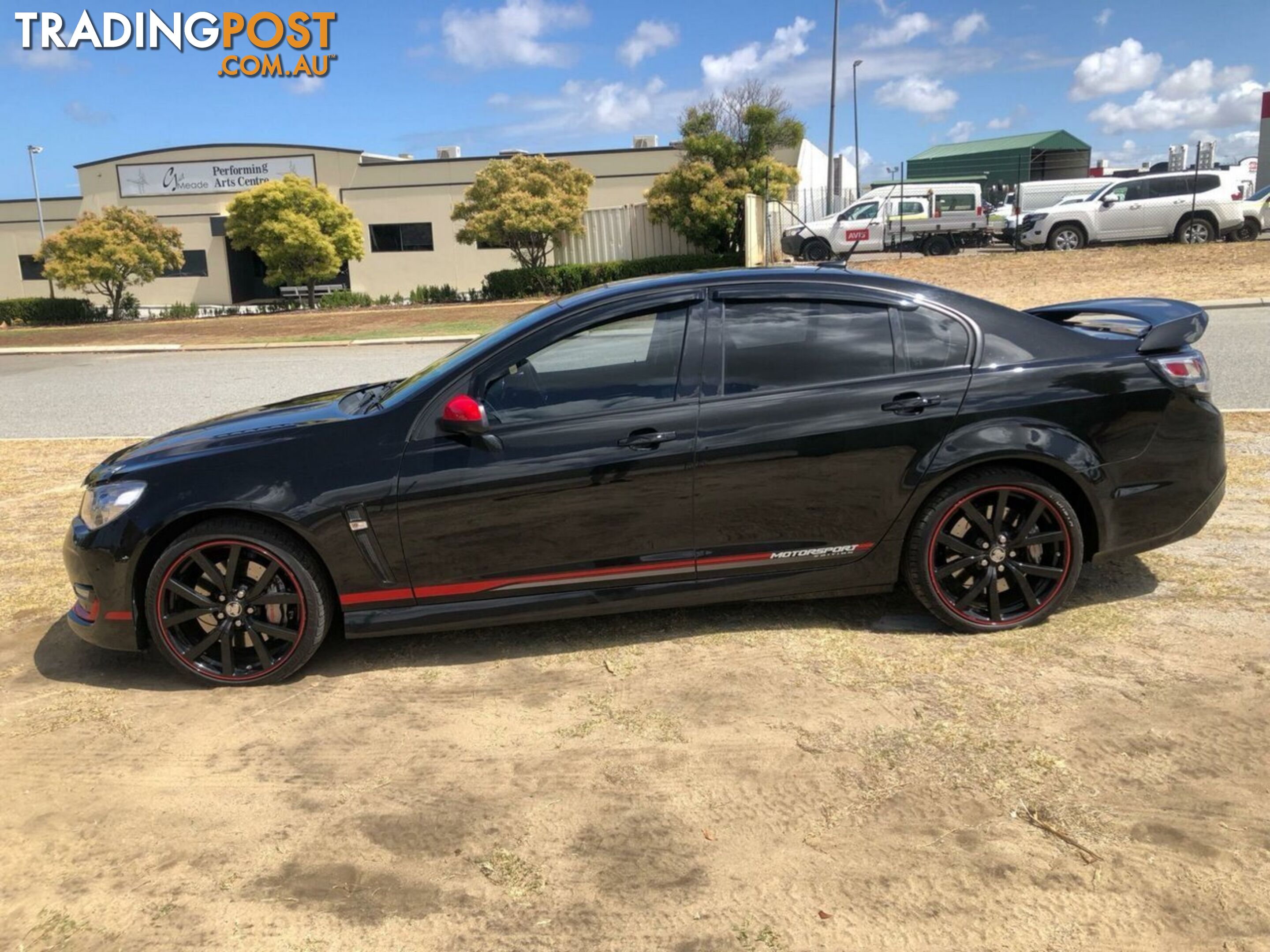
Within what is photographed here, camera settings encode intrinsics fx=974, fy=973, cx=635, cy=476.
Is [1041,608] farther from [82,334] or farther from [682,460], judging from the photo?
[82,334]

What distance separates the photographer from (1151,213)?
23.3 meters

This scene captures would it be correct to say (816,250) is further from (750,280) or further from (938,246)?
(750,280)

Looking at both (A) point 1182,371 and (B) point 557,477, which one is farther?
(A) point 1182,371

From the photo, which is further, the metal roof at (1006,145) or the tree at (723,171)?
the metal roof at (1006,145)

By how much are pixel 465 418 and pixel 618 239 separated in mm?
26844

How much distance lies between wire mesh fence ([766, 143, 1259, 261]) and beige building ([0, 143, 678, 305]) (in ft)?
28.3

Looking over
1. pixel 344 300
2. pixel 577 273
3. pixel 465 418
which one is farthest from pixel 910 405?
pixel 344 300

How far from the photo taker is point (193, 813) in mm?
3188

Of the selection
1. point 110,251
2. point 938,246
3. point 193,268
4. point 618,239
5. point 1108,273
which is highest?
point 193,268

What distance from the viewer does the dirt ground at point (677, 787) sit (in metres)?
2.61

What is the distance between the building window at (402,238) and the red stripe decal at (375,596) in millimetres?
33853

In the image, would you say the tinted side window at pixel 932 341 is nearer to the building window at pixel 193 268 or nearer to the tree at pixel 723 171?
the tree at pixel 723 171

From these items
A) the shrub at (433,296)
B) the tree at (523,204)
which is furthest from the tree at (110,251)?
the tree at (523,204)

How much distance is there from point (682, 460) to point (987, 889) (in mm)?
1917
